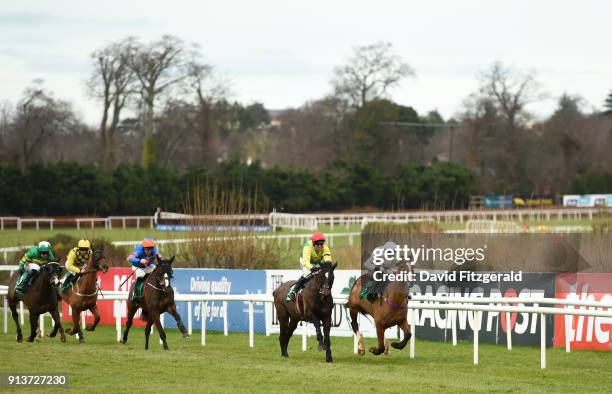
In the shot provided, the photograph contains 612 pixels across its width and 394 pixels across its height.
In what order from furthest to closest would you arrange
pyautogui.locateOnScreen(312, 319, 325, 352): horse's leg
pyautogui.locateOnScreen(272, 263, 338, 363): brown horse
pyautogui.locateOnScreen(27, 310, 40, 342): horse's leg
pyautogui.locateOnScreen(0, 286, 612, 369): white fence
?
pyautogui.locateOnScreen(27, 310, 40, 342): horse's leg, pyautogui.locateOnScreen(312, 319, 325, 352): horse's leg, pyautogui.locateOnScreen(272, 263, 338, 363): brown horse, pyautogui.locateOnScreen(0, 286, 612, 369): white fence

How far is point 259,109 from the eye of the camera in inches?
3723

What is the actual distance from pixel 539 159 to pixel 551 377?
55.5 metres

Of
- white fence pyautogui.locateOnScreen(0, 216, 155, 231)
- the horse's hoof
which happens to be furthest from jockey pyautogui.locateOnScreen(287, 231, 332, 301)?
white fence pyautogui.locateOnScreen(0, 216, 155, 231)

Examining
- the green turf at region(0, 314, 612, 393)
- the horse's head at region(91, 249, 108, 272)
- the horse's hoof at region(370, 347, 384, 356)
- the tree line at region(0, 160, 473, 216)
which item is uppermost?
the tree line at region(0, 160, 473, 216)

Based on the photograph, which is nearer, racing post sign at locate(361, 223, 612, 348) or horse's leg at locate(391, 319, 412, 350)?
horse's leg at locate(391, 319, 412, 350)

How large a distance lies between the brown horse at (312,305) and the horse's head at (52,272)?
3.56 meters

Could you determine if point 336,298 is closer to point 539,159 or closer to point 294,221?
point 294,221

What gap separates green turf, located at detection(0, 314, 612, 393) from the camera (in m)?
10.7

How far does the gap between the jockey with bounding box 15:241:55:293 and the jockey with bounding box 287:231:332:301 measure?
14.3 feet

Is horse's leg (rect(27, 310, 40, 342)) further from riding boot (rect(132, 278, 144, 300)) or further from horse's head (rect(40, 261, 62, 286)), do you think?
riding boot (rect(132, 278, 144, 300))

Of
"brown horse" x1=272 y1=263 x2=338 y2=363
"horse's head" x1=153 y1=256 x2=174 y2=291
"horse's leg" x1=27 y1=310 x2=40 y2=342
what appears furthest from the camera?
"horse's leg" x1=27 y1=310 x2=40 y2=342

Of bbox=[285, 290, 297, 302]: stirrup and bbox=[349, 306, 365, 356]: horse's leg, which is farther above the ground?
bbox=[285, 290, 297, 302]: stirrup

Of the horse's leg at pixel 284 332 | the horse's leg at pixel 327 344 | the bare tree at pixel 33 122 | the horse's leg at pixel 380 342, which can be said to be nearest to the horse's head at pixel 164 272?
the horse's leg at pixel 284 332

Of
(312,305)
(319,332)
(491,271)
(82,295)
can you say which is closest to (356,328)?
(319,332)
